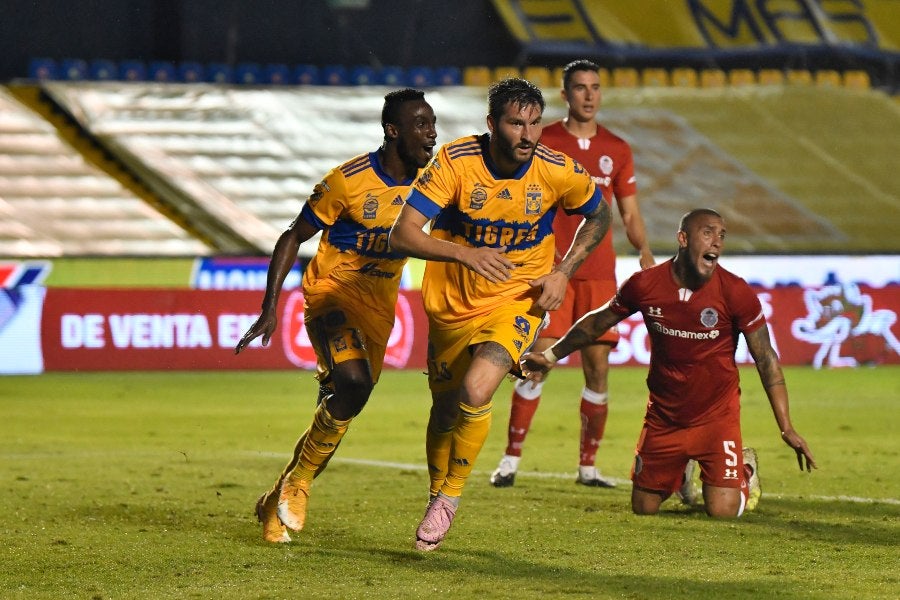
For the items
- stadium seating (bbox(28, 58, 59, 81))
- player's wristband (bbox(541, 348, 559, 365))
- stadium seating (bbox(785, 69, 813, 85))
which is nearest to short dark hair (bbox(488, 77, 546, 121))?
player's wristband (bbox(541, 348, 559, 365))

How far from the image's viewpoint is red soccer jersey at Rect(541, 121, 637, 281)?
324 inches

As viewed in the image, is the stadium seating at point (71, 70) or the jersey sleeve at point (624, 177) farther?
the stadium seating at point (71, 70)

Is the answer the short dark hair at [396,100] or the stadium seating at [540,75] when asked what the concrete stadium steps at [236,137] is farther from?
the short dark hair at [396,100]

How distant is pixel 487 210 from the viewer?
5.94m

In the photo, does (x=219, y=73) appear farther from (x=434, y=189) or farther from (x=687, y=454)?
(x=434, y=189)

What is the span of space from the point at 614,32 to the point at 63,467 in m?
16.5

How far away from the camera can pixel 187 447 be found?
32.8 feet

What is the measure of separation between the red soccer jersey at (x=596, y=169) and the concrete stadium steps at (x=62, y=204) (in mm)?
13023

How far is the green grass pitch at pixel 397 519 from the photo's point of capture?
507cm

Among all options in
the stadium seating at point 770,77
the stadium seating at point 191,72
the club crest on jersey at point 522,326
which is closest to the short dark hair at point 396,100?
the club crest on jersey at point 522,326

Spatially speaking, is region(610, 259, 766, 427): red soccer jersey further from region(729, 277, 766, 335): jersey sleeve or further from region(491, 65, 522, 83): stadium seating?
region(491, 65, 522, 83): stadium seating

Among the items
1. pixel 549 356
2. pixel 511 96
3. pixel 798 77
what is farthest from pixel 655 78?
pixel 511 96

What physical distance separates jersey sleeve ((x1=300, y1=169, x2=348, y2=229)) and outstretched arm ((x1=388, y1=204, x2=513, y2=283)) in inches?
24.2

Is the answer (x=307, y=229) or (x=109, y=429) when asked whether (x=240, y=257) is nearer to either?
(x=109, y=429)
